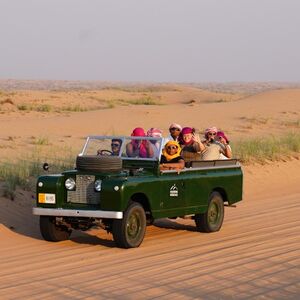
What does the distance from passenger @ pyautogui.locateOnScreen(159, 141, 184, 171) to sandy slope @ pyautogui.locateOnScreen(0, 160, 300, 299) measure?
1.11 m

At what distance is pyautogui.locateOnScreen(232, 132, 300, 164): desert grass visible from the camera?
2212 centimetres

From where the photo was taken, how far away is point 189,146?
1396 centimetres

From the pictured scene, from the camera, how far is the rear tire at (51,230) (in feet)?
39.1

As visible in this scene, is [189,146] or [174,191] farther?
[189,146]

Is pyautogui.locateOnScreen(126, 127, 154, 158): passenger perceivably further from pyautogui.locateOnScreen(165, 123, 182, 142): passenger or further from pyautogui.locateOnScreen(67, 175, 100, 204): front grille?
pyautogui.locateOnScreen(165, 123, 182, 142): passenger

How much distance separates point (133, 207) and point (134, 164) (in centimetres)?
116

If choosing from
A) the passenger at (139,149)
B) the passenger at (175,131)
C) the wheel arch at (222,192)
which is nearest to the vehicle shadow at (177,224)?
the wheel arch at (222,192)

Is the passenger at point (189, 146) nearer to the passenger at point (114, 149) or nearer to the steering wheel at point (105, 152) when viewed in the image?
the passenger at point (114, 149)

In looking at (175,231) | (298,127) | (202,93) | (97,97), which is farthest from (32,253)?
(202,93)

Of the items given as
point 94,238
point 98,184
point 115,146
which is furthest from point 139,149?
point 94,238

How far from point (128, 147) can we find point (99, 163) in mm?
1204

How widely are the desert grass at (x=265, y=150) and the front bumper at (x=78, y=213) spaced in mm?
10520

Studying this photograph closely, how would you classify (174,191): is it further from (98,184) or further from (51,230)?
(51,230)

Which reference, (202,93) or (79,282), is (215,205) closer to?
(79,282)
